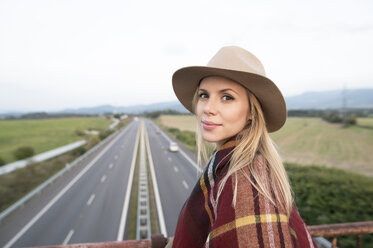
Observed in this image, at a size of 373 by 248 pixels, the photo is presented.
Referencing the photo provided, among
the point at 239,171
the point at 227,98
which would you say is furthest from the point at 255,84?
the point at 239,171

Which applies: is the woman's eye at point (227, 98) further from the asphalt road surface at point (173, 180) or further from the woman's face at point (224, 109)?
the asphalt road surface at point (173, 180)

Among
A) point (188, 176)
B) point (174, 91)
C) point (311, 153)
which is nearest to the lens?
point (174, 91)

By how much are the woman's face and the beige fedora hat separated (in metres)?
0.05

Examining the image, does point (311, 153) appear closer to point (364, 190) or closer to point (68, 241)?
point (364, 190)

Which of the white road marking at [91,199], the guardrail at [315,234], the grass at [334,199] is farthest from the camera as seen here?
the white road marking at [91,199]

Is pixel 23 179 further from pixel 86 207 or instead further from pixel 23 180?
pixel 86 207

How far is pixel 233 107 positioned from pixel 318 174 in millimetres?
19942

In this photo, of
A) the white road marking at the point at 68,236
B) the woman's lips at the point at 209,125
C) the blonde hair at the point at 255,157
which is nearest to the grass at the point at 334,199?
the blonde hair at the point at 255,157

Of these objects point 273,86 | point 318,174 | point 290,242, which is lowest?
point 318,174

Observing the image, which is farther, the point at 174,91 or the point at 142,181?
the point at 142,181

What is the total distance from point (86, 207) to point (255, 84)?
17753 mm

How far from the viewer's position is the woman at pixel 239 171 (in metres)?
0.99

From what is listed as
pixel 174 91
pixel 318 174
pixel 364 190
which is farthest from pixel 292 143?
pixel 174 91

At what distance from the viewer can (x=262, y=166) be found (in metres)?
1.19
